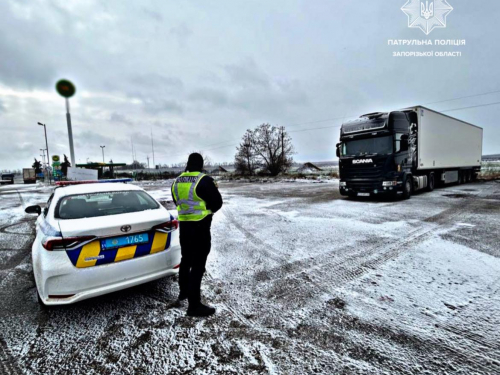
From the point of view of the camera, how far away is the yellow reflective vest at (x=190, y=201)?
2.88 m

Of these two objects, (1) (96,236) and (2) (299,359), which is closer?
(2) (299,359)

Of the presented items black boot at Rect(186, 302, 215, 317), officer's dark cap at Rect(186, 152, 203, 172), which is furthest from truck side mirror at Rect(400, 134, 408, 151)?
black boot at Rect(186, 302, 215, 317)

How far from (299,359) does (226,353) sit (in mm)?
634

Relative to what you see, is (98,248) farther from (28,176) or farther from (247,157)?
(28,176)

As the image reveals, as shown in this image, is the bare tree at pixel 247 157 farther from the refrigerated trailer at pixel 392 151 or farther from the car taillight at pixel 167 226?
the car taillight at pixel 167 226

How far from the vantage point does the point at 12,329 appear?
2686 mm

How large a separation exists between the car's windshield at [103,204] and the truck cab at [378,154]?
30.6 ft

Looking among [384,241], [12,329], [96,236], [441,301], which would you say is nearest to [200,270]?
[96,236]

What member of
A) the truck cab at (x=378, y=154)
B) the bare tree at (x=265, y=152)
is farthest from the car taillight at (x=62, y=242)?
the bare tree at (x=265, y=152)

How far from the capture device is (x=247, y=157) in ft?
126

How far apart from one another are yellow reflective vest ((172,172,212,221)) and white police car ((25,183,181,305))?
1.69ft

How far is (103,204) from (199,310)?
2.02 meters

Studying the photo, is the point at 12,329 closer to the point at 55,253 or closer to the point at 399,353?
the point at 55,253

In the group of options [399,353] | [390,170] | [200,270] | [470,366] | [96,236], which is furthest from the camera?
[390,170]
